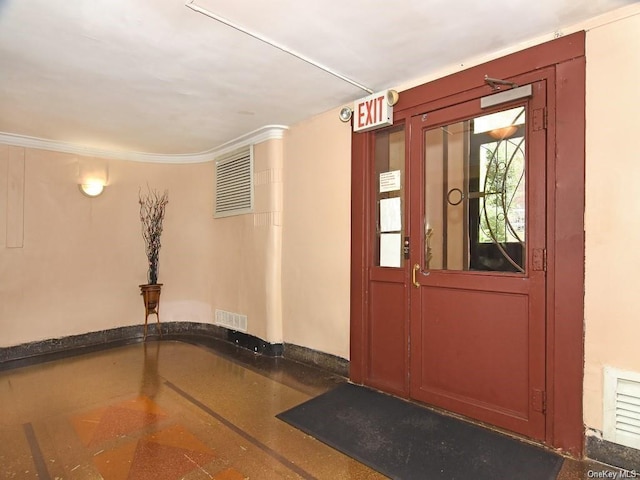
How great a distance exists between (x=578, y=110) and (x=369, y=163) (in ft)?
4.78

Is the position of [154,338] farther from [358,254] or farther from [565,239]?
[565,239]

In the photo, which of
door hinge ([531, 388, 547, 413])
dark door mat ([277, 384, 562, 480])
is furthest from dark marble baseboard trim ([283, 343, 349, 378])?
door hinge ([531, 388, 547, 413])

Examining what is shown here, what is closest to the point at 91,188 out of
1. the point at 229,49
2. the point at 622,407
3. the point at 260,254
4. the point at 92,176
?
the point at 92,176

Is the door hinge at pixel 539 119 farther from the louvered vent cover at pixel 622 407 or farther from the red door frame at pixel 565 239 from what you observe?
the louvered vent cover at pixel 622 407

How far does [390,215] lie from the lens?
292 centimetres

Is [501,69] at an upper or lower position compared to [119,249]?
upper

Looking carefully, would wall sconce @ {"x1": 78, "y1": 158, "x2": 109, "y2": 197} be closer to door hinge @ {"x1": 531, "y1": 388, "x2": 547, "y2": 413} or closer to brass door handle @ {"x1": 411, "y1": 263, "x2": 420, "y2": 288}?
brass door handle @ {"x1": 411, "y1": 263, "x2": 420, "y2": 288}

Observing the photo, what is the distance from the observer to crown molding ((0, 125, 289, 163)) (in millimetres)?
3883

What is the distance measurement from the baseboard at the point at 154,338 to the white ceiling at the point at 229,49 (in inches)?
94.1

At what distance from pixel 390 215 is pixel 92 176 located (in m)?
3.78

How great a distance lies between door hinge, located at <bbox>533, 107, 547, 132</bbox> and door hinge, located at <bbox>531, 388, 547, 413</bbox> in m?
1.59

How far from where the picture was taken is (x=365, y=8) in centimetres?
187

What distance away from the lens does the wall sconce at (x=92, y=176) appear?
4.36m

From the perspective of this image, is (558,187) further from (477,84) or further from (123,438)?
(123,438)
